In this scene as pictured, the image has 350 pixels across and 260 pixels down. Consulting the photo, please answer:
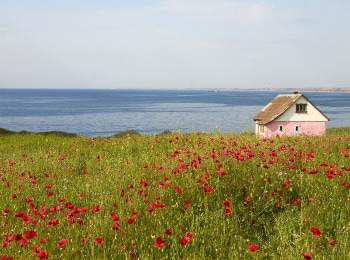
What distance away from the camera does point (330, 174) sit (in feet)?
19.6

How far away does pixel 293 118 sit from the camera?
46.3 meters

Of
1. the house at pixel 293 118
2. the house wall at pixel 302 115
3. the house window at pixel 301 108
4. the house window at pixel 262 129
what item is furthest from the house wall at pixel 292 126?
the house window at pixel 301 108

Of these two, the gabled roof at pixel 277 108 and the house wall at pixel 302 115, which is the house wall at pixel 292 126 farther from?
the gabled roof at pixel 277 108

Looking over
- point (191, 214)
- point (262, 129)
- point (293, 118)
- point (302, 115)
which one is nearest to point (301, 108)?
point (302, 115)

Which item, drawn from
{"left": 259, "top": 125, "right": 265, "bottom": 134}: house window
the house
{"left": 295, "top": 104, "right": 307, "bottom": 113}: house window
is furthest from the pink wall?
{"left": 295, "top": 104, "right": 307, "bottom": 113}: house window

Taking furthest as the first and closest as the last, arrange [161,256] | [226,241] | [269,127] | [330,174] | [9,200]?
[269,127]
[9,200]
[330,174]
[226,241]
[161,256]

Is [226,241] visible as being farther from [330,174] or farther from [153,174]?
[153,174]

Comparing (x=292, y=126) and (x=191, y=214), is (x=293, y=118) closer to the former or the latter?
(x=292, y=126)

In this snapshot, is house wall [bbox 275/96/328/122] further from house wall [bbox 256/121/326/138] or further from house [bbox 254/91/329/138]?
house wall [bbox 256/121/326/138]

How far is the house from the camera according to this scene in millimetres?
45938

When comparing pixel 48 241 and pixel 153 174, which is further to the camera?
pixel 153 174

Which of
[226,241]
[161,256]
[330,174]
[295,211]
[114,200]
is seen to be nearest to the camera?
[161,256]

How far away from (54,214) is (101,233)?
148 centimetres

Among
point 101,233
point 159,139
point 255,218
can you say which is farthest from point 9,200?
point 159,139
